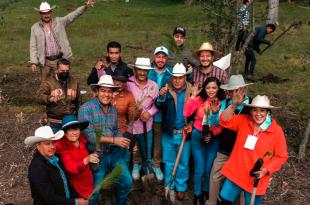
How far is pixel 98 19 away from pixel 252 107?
58.6 ft

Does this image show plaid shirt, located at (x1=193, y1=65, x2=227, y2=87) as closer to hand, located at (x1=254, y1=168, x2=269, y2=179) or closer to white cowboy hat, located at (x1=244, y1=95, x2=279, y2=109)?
white cowboy hat, located at (x1=244, y1=95, x2=279, y2=109)

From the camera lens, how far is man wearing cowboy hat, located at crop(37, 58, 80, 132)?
20.4 ft

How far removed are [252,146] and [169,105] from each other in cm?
138

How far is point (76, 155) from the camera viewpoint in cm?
520

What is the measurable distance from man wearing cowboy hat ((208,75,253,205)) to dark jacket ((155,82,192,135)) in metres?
0.65

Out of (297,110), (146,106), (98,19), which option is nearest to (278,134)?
(146,106)

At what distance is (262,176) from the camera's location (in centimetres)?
529

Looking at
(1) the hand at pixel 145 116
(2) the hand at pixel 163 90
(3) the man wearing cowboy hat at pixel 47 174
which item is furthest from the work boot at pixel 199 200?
(3) the man wearing cowboy hat at pixel 47 174

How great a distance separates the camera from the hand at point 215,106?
5824mm

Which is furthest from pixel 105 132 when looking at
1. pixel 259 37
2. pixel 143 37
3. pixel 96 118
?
pixel 143 37

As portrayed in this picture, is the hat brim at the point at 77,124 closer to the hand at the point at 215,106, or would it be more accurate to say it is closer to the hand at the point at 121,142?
the hand at the point at 121,142

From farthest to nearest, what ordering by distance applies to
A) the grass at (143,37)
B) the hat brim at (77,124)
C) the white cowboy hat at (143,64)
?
1. the grass at (143,37)
2. the white cowboy hat at (143,64)
3. the hat brim at (77,124)

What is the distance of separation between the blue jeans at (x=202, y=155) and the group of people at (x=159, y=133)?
0.01 metres

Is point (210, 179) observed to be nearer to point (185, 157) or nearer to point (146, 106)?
point (185, 157)
